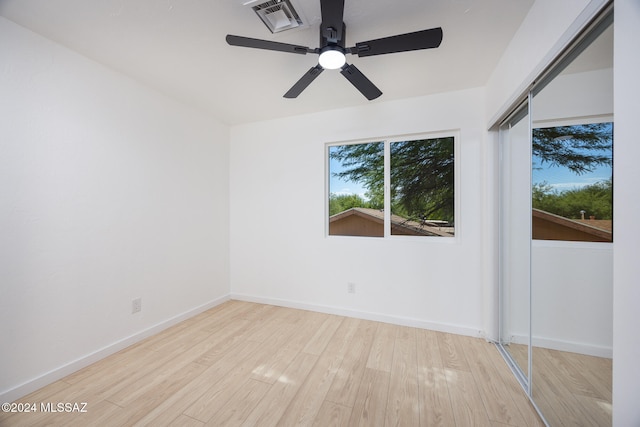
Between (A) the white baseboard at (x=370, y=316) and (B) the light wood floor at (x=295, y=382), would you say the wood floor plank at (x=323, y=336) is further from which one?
(A) the white baseboard at (x=370, y=316)

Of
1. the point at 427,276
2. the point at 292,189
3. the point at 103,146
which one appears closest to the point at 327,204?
the point at 292,189

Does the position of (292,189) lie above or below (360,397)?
above

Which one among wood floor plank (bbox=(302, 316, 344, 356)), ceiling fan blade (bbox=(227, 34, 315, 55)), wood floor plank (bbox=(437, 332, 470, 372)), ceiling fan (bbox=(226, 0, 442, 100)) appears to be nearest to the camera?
ceiling fan (bbox=(226, 0, 442, 100))

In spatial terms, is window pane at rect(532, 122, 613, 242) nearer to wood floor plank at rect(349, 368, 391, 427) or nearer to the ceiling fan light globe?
the ceiling fan light globe

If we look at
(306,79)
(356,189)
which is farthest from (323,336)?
(306,79)

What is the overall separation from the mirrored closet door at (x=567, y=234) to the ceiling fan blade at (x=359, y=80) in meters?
1.01

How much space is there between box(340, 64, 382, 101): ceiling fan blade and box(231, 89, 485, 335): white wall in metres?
0.89

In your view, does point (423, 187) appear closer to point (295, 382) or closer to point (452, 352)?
point (452, 352)

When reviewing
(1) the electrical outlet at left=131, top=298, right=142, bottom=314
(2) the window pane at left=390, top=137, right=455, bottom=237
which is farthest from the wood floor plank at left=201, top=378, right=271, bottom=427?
(2) the window pane at left=390, top=137, right=455, bottom=237

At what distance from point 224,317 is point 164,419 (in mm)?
1407

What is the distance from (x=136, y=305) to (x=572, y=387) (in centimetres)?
323

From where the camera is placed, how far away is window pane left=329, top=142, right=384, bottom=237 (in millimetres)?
2824

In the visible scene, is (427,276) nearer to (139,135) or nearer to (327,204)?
(327,204)

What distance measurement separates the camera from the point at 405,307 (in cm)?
259
